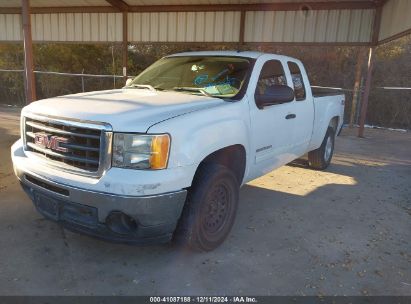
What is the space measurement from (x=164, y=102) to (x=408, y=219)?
11.3 ft

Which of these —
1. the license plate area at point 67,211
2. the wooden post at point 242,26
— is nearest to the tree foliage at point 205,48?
the wooden post at point 242,26

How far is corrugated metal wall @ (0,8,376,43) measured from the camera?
10.0m

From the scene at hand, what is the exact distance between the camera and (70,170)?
3359 millimetres

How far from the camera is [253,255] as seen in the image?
390cm

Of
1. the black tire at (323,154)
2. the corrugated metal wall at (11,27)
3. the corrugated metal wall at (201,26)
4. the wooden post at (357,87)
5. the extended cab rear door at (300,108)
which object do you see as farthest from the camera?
the corrugated metal wall at (11,27)

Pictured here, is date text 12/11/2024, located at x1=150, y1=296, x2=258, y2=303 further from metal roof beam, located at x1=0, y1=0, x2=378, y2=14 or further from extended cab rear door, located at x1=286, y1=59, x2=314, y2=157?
metal roof beam, located at x1=0, y1=0, x2=378, y2=14

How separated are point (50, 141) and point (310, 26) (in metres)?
8.42

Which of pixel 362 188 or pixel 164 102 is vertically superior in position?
pixel 164 102

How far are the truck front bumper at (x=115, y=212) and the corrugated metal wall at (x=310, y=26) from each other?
27.0 feet

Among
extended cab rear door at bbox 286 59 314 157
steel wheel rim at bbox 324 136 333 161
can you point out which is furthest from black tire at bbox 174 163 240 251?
steel wheel rim at bbox 324 136 333 161

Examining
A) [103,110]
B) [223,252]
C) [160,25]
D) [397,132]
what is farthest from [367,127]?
[103,110]

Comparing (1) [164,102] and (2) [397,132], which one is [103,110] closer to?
(1) [164,102]

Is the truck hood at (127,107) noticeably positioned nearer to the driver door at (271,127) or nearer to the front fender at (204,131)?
the front fender at (204,131)

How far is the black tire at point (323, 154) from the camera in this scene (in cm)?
708
